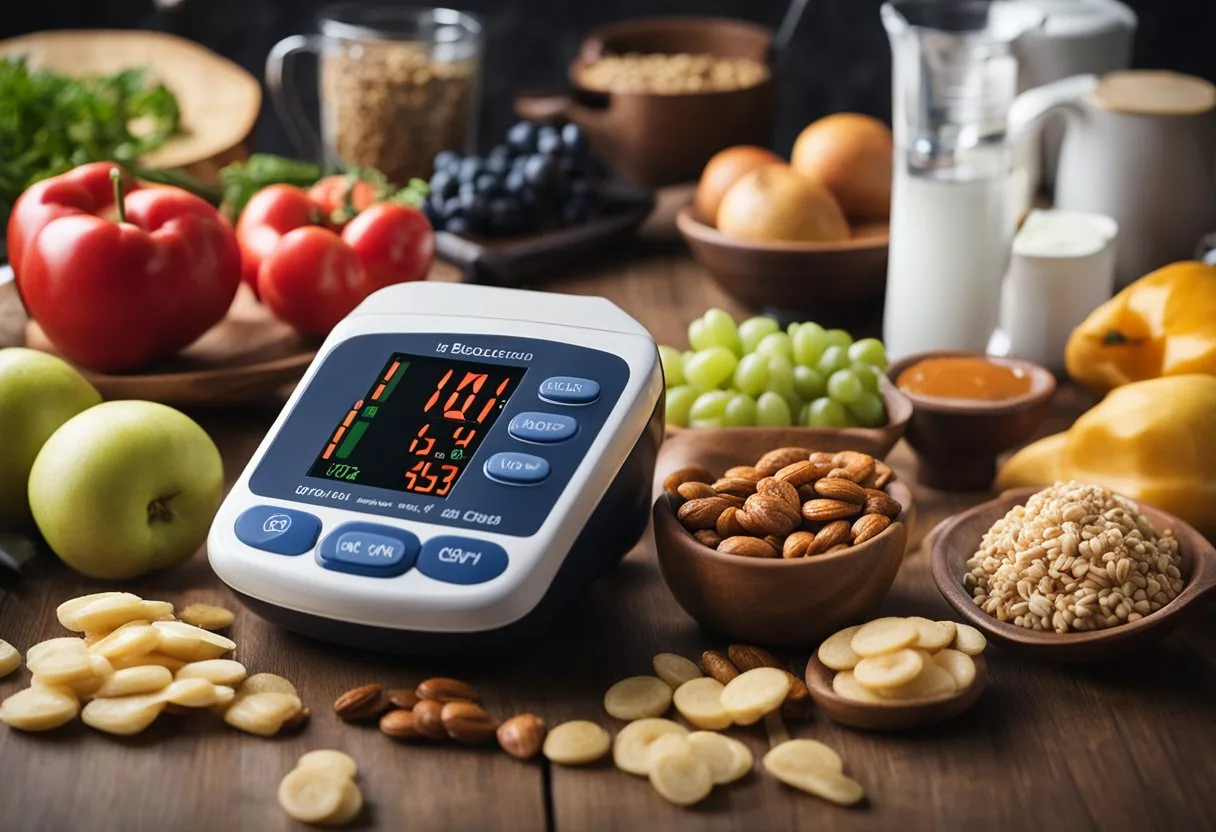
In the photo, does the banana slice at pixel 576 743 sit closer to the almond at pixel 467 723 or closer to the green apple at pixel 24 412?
the almond at pixel 467 723

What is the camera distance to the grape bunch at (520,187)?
5.71 feet

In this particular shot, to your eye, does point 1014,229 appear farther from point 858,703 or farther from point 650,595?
point 858,703

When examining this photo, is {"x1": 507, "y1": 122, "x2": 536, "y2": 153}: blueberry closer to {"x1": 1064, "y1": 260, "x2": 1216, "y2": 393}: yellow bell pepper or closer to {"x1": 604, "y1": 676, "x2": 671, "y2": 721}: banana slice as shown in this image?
{"x1": 1064, "y1": 260, "x2": 1216, "y2": 393}: yellow bell pepper

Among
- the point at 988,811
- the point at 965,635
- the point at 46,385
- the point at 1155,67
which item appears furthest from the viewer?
the point at 1155,67

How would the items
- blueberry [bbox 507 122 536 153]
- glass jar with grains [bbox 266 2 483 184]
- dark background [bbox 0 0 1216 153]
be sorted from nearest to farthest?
blueberry [bbox 507 122 536 153] → glass jar with grains [bbox 266 2 483 184] → dark background [bbox 0 0 1216 153]

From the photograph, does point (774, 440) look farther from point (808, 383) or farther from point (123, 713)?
point (123, 713)

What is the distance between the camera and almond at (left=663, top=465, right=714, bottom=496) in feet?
3.32

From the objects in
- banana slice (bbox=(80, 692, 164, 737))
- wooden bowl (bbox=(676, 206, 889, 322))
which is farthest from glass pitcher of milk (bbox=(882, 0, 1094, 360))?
banana slice (bbox=(80, 692, 164, 737))

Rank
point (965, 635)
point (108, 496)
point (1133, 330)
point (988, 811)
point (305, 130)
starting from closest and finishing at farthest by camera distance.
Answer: point (988, 811)
point (965, 635)
point (108, 496)
point (1133, 330)
point (305, 130)

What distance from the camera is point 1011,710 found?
36.5 inches

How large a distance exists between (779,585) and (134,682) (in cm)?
42

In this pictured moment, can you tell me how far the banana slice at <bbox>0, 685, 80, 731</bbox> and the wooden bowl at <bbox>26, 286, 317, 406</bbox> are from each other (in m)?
0.47

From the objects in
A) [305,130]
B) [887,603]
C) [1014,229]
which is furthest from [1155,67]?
[887,603]

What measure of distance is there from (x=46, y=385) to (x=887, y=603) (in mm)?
690
